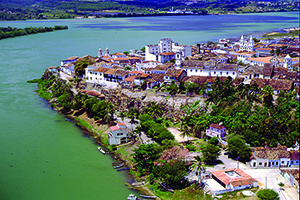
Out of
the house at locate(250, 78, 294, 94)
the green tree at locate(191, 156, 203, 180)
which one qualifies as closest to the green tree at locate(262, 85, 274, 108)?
the house at locate(250, 78, 294, 94)

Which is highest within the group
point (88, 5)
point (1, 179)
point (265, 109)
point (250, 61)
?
point (88, 5)

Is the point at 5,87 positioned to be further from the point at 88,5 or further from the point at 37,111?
the point at 88,5

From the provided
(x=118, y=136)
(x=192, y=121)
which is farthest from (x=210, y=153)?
(x=118, y=136)

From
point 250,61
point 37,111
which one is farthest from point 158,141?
point 250,61

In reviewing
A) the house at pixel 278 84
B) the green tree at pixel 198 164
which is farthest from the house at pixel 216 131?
the house at pixel 278 84

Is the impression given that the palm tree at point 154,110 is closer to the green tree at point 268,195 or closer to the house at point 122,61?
the green tree at point 268,195
